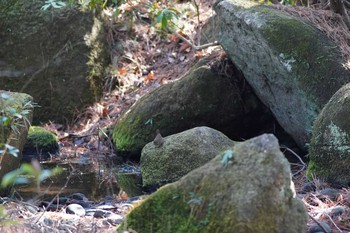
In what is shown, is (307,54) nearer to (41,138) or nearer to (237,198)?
(237,198)

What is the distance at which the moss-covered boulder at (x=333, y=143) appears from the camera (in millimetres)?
5113

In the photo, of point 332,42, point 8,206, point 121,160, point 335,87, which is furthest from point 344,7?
point 8,206

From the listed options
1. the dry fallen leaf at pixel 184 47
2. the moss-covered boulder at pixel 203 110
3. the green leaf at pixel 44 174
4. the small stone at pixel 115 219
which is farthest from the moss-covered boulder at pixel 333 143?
the dry fallen leaf at pixel 184 47

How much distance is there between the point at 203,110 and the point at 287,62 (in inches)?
65.7

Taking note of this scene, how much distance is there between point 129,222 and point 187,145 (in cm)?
296

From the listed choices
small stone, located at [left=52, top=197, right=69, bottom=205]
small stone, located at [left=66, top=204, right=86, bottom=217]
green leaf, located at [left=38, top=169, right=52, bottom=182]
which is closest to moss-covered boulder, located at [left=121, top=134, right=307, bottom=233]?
green leaf, located at [left=38, top=169, right=52, bottom=182]

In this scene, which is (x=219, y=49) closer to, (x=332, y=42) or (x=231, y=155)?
(x=332, y=42)

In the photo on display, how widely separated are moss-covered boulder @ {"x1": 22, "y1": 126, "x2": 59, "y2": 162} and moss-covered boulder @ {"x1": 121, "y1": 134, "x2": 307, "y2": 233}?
17.6ft

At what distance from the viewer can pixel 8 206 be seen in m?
4.28

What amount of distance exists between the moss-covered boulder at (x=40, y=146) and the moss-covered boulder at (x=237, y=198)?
536cm

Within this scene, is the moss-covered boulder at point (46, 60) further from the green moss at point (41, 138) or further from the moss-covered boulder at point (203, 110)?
the moss-covered boulder at point (203, 110)

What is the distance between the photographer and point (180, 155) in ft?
20.2

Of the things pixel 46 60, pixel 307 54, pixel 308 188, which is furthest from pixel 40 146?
pixel 308 188

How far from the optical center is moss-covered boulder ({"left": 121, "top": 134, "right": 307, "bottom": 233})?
9.61ft
